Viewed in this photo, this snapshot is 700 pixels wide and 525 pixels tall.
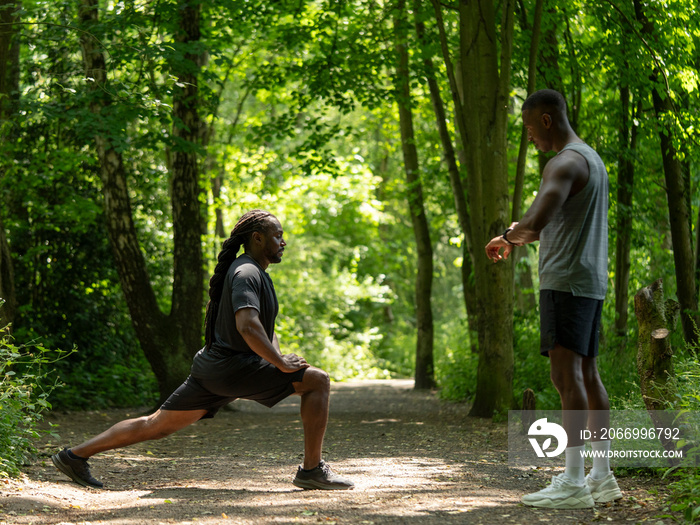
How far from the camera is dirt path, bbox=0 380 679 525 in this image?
4.18 m

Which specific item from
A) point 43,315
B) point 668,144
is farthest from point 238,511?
point 43,315

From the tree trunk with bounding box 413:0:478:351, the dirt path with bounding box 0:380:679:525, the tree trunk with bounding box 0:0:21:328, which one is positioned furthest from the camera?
the tree trunk with bounding box 413:0:478:351

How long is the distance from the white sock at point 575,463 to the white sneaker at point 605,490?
0.22 meters

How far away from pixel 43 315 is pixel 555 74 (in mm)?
8709

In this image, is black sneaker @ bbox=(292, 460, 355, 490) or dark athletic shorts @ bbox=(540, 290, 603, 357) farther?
black sneaker @ bbox=(292, 460, 355, 490)

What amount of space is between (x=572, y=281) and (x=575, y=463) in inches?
41.8

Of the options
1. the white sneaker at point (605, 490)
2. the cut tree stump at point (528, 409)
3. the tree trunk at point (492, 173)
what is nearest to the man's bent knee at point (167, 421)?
the white sneaker at point (605, 490)

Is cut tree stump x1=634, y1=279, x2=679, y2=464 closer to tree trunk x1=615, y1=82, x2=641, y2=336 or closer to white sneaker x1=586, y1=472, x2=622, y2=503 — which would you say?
white sneaker x1=586, y1=472, x2=622, y2=503

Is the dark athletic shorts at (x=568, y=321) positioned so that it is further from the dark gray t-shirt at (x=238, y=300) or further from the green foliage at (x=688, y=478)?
the dark gray t-shirt at (x=238, y=300)

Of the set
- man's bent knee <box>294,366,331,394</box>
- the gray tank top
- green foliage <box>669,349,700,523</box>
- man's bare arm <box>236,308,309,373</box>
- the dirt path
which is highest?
the gray tank top

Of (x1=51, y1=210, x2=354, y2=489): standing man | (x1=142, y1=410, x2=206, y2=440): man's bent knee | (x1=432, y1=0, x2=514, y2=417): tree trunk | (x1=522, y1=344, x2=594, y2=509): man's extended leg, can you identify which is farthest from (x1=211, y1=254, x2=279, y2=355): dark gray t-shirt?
(x1=432, y1=0, x2=514, y2=417): tree trunk

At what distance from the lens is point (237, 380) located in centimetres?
471

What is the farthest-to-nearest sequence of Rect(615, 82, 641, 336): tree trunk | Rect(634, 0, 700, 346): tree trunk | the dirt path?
1. Rect(615, 82, 641, 336): tree trunk
2. Rect(634, 0, 700, 346): tree trunk
3. the dirt path

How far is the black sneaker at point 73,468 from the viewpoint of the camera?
5.00 metres
